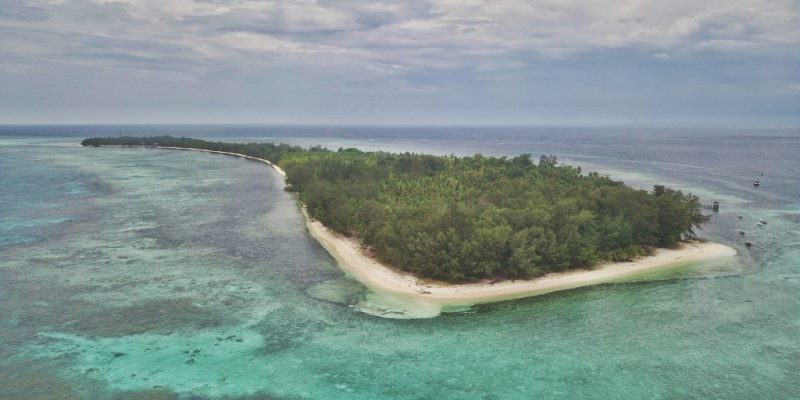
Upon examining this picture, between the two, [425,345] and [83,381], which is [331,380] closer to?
[425,345]

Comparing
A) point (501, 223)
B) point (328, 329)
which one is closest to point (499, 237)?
point (501, 223)

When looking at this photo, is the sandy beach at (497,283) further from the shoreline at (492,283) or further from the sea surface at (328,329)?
the sea surface at (328,329)

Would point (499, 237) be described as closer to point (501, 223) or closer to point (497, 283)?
point (501, 223)

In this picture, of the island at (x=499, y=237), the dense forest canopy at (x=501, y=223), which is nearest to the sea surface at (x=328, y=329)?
the island at (x=499, y=237)

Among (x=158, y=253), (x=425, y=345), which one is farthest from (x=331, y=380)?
(x=158, y=253)

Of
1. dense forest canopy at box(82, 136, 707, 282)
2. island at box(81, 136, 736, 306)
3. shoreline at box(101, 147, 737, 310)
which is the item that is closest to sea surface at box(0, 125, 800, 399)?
shoreline at box(101, 147, 737, 310)

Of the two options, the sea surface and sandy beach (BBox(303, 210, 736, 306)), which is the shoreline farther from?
the sea surface
